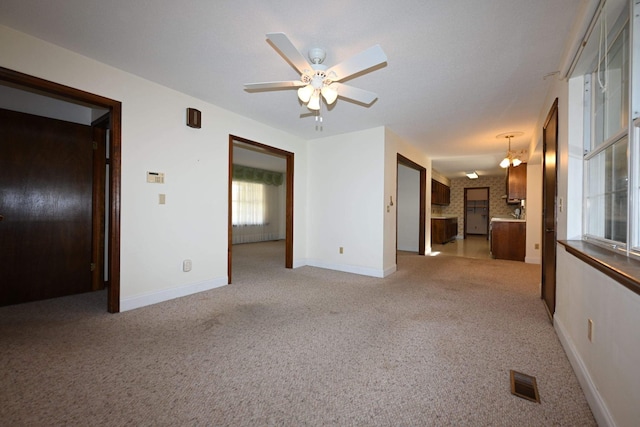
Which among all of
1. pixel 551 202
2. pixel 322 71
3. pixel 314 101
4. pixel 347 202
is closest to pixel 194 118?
pixel 314 101

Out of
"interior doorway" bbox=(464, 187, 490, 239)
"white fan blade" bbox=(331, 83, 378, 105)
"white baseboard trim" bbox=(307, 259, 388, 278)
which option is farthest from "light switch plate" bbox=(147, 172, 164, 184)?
"interior doorway" bbox=(464, 187, 490, 239)

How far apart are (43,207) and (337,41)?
3.57 meters

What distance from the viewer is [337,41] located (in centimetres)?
204

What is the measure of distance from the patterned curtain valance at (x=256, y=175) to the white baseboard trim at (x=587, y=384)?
738 cm

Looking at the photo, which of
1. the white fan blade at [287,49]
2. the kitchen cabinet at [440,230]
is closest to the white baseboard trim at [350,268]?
the white fan blade at [287,49]

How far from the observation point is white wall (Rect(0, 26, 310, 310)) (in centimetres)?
231

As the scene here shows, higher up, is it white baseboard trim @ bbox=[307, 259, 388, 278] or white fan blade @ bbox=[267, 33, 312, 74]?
white fan blade @ bbox=[267, 33, 312, 74]

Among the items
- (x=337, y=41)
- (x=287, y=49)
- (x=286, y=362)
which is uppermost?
(x=337, y=41)

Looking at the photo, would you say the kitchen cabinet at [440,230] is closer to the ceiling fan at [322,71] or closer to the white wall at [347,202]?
the white wall at [347,202]

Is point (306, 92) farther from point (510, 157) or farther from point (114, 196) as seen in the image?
point (510, 157)

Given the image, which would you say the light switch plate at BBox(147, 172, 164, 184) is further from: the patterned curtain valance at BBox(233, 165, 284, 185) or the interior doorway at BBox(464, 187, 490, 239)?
the interior doorway at BBox(464, 187, 490, 239)

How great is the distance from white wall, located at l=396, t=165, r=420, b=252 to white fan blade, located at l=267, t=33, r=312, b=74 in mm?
5441

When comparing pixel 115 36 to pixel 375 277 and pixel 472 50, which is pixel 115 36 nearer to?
pixel 472 50

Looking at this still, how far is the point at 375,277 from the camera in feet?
13.5
